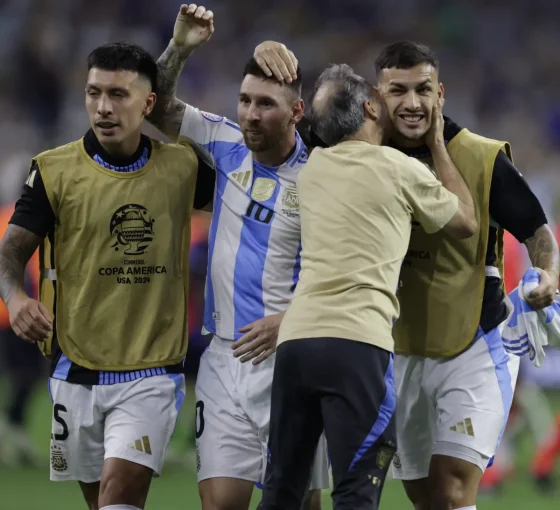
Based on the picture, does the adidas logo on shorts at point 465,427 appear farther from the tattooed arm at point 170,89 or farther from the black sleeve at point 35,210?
the black sleeve at point 35,210

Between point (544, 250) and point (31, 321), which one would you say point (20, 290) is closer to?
point (31, 321)

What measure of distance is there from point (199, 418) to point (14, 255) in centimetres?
105

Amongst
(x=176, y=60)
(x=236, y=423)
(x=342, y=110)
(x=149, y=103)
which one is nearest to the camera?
(x=342, y=110)

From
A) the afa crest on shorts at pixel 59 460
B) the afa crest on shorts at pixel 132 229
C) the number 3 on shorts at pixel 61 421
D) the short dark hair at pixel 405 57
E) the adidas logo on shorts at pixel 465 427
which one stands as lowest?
the afa crest on shorts at pixel 59 460

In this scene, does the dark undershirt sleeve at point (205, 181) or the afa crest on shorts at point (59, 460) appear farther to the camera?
the dark undershirt sleeve at point (205, 181)

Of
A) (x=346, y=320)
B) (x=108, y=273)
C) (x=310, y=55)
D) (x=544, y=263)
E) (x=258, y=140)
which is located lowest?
(x=108, y=273)

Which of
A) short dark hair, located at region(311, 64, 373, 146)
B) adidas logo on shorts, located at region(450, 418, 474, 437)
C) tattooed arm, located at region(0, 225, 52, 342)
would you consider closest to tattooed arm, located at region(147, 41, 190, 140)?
tattooed arm, located at region(0, 225, 52, 342)

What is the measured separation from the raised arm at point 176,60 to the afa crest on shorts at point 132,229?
477mm

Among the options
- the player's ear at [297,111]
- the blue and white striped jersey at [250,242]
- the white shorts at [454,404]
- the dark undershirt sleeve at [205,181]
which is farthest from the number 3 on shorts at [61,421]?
the player's ear at [297,111]

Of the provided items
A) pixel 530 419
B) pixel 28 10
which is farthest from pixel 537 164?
pixel 28 10

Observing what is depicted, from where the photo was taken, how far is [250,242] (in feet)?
16.0

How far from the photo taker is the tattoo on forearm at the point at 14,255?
15.8ft

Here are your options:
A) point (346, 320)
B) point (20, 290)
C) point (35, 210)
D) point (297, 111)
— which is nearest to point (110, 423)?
point (20, 290)

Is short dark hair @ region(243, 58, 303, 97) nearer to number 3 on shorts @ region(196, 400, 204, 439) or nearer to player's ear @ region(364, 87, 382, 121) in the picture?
player's ear @ region(364, 87, 382, 121)
